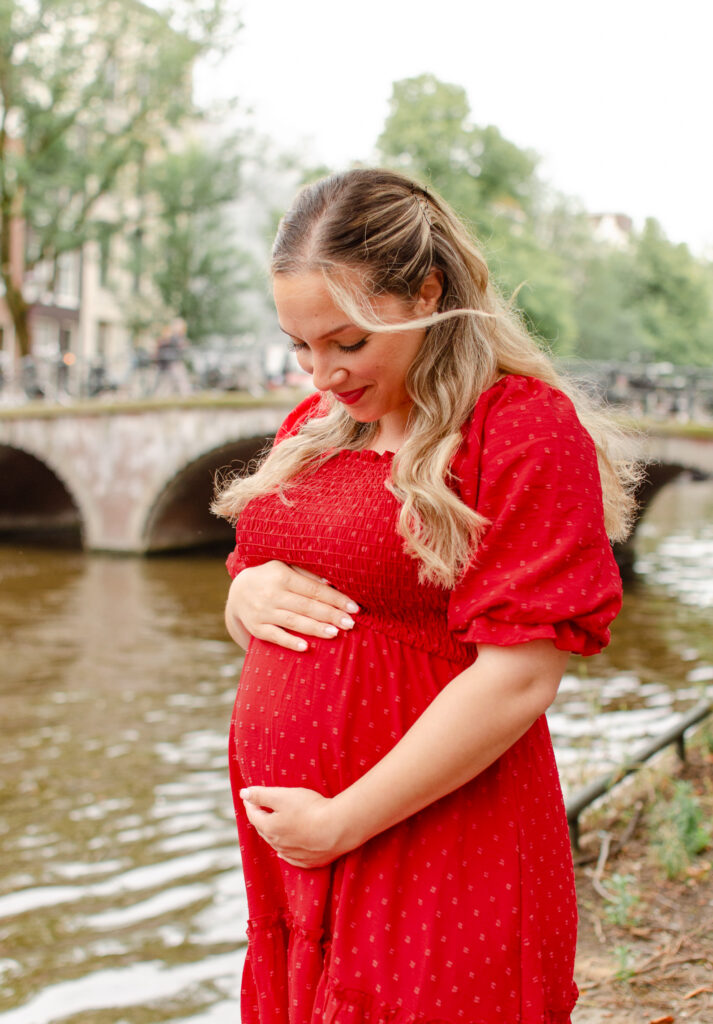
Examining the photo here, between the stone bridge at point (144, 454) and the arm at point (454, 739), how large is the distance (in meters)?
14.9

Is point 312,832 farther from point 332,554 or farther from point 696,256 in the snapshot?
point 696,256

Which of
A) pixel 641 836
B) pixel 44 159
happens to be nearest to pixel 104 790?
pixel 641 836

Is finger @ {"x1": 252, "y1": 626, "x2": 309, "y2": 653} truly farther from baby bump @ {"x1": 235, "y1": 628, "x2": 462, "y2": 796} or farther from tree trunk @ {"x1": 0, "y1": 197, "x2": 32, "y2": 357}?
tree trunk @ {"x1": 0, "y1": 197, "x2": 32, "y2": 357}

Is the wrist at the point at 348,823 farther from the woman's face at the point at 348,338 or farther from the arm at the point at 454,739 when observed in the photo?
the woman's face at the point at 348,338

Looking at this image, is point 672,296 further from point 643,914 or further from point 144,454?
point 643,914

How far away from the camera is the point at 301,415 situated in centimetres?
176

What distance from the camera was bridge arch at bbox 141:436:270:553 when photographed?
17.4m

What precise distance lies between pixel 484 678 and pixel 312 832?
304mm

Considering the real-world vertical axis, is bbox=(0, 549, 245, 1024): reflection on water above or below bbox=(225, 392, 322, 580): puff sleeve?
below

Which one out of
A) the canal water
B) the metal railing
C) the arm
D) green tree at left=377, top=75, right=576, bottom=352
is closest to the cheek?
the arm

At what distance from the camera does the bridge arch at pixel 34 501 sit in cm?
2064

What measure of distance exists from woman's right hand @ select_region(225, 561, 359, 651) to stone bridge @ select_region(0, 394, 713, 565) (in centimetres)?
1463

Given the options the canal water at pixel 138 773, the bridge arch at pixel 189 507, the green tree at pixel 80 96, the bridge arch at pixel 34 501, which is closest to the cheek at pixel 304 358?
the canal water at pixel 138 773

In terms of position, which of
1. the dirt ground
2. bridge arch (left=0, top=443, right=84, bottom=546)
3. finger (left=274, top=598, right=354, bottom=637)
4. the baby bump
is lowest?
bridge arch (left=0, top=443, right=84, bottom=546)
